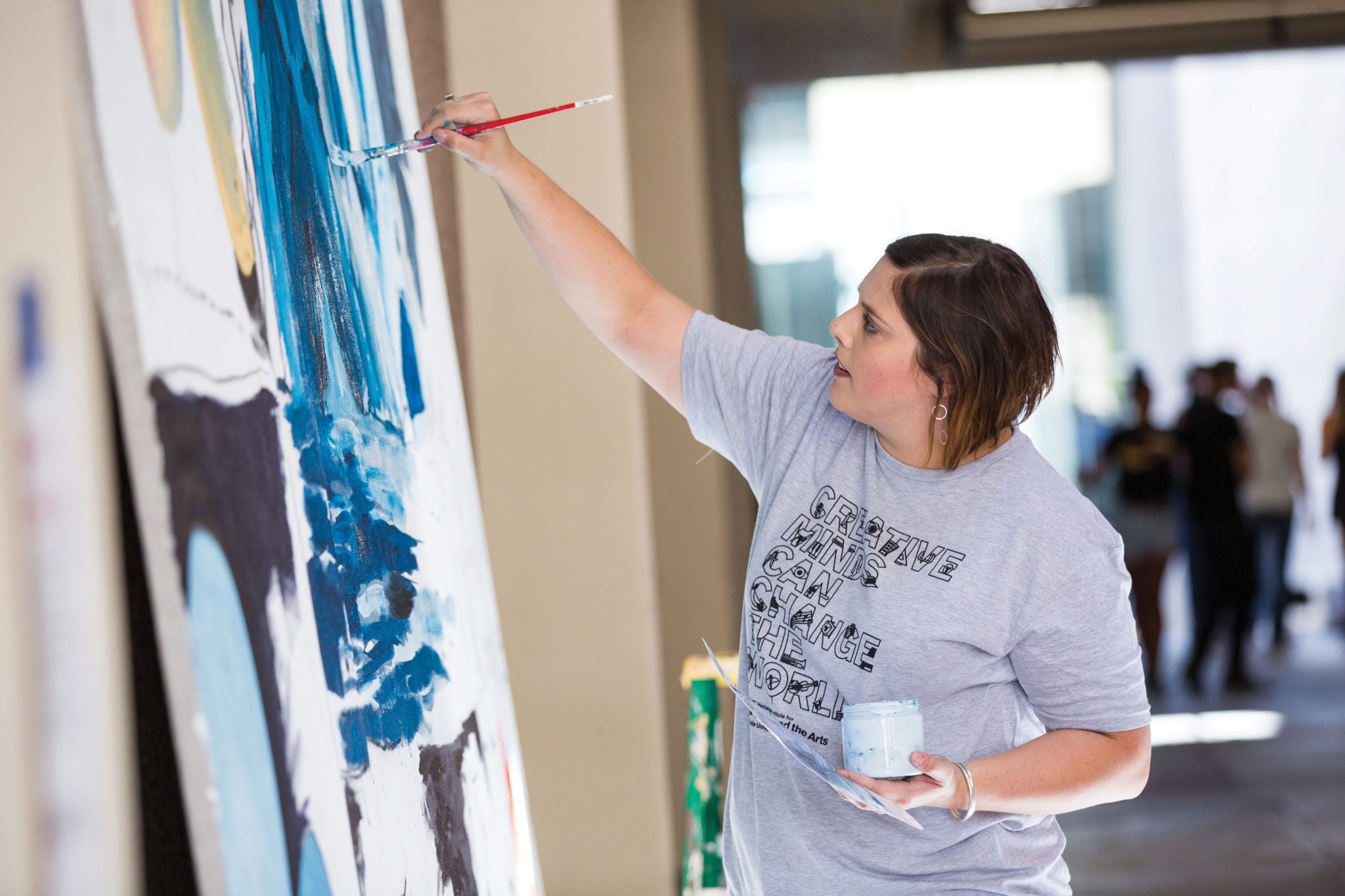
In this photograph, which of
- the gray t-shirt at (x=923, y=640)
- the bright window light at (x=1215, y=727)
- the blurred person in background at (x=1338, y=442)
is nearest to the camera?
the gray t-shirt at (x=923, y=640)

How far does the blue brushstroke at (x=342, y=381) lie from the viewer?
2.72ft

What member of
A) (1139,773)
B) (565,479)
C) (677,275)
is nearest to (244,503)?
(1139,773)

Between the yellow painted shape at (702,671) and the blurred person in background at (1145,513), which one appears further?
the blurred person in background at (1145,513)

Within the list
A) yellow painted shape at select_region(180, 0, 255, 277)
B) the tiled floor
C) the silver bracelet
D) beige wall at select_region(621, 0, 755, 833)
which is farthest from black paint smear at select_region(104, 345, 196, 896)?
the tiled floor

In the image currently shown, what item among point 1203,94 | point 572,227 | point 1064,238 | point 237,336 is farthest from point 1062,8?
point 237,336

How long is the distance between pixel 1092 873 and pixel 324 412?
9.83 feet

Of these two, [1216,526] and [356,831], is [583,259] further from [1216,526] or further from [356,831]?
[1216,526]

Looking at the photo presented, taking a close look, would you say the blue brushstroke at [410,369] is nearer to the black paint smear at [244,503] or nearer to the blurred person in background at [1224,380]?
the black paint smear at [244,503]

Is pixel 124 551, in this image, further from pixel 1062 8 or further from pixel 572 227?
pixel 1062 8

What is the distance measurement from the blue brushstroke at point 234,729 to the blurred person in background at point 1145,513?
4862 mm

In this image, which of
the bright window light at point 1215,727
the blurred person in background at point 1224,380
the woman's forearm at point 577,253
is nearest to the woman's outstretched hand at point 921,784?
the woman's forearm at point 577,253

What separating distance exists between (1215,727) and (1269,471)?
4.32 ft

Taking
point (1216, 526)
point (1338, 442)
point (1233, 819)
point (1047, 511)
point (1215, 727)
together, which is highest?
point (1047, 511)

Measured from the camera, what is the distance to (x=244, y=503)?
0.67 metres
